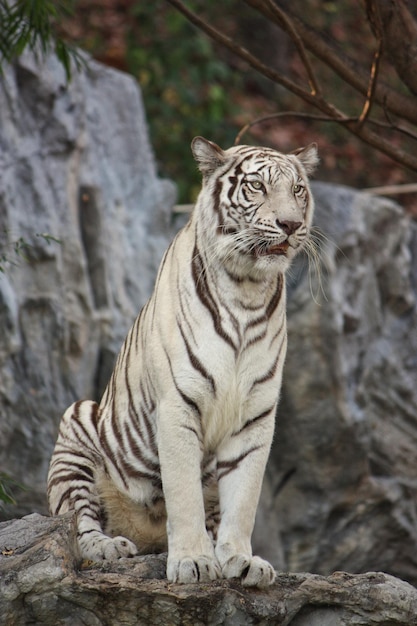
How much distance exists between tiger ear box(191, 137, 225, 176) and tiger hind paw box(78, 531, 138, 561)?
1.49 metres

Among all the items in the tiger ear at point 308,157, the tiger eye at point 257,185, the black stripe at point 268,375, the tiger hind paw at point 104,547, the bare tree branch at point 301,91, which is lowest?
the tiger hind paw at point 104,547

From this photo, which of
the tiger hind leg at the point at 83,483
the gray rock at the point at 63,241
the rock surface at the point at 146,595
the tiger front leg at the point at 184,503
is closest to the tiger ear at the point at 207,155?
the tiger front leg at the point at 184,503

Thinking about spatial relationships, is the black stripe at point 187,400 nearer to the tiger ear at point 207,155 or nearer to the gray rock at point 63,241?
the tiger ear at point 207,155

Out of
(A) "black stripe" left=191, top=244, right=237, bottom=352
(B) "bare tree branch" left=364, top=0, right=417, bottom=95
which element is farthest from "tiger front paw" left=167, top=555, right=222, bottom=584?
(B) "bare tree branch" left=364, top=0, right=417, bottom=95

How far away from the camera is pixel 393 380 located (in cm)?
772

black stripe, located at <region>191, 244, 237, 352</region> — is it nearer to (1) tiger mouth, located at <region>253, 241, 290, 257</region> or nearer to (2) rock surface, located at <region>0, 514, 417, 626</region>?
(1) tiger mouth, located at <region>253, 241, 290, 257</region>

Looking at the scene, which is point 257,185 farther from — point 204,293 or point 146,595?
point 146,595

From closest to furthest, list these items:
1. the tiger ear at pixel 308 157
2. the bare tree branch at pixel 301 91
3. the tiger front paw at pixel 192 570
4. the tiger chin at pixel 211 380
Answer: the tiger front paw at pixel 192 570 → the tiger chin at pixel 211 380 → the bare tree branch at pixel 301 91 → the tiger ear at pixel 308 157

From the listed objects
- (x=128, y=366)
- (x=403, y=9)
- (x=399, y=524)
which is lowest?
(x=399, y=524)

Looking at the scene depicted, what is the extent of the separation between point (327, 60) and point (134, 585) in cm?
220

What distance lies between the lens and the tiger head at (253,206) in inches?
155

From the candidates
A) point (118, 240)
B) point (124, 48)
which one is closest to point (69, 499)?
point (118, 240)

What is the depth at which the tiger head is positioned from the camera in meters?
3.93

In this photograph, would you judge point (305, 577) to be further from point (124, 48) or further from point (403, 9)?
point (124, 48)
